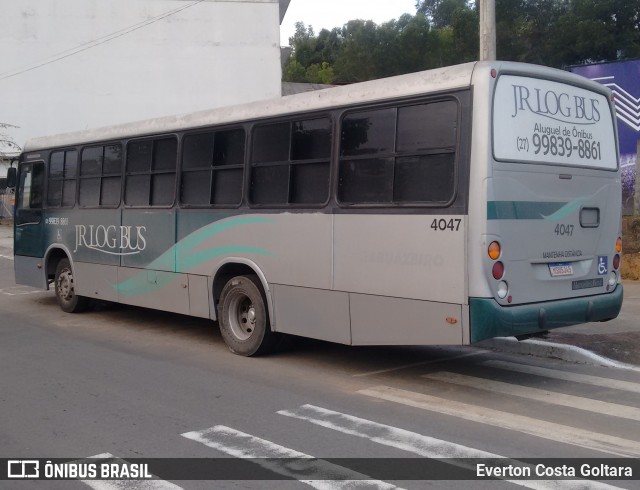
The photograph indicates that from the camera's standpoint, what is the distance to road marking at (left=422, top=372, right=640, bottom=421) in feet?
22.1

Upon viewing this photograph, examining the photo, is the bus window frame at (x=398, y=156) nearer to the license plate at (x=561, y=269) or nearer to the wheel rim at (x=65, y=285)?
the license plate at (x=561, y=269)

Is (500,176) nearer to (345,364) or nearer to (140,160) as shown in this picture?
(345,364)

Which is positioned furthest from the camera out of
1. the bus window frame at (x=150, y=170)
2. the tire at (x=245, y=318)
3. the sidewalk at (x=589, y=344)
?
the bus window frame at (x=150, y=170)

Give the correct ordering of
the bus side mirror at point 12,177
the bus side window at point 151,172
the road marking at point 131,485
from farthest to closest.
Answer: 1. the bus side mirror at point 12,177
2. the bus side window at point 151,172
3. the road marking at point 131,485

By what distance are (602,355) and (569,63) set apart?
107ft

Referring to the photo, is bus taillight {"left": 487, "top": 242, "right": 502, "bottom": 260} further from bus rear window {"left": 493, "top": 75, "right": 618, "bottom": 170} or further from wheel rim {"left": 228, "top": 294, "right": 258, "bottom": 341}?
wheel rim {"left": 228, "top": 294, "right": 258, "bottom": 341}

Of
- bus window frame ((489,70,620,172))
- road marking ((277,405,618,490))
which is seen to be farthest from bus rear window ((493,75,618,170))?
road marking ((277,405,618,490))

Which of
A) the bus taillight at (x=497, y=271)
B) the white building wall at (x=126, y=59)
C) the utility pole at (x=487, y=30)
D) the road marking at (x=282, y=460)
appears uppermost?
the white building wall at (x=126, y=59)

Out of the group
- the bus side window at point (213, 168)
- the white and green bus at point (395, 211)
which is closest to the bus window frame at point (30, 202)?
the white and green bus at point (395, 211)

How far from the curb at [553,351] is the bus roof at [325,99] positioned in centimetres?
318

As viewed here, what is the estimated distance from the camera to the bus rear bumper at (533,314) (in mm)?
6695

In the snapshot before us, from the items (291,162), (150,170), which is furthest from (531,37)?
(291,162)

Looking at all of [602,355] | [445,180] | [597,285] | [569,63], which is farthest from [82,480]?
[569,63]

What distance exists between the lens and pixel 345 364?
878cm
